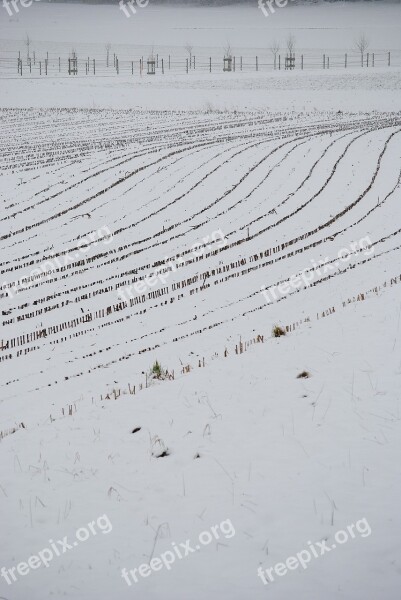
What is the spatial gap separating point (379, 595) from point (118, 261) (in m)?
11.1

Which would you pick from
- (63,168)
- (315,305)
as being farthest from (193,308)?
(63,168)

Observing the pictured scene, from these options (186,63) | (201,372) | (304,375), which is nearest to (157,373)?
(201,372)

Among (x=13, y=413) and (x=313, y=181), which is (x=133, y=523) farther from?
(x=313, y=181)

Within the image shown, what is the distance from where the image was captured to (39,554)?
5.04 m

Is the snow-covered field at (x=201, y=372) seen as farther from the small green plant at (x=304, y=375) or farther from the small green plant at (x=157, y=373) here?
the small green plant at (x=157, y=373)

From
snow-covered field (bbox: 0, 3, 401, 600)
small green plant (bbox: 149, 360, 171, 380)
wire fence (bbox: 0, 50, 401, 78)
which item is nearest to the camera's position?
snow-covered field (bbox: 0, 3, 401, 600)

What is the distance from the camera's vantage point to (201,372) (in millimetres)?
8102

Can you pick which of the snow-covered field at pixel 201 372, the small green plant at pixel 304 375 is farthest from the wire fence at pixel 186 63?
the small green plant at pixel 304 375

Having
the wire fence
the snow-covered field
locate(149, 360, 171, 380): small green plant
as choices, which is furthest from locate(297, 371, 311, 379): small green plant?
the wire fence

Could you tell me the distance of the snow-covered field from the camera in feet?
16.2

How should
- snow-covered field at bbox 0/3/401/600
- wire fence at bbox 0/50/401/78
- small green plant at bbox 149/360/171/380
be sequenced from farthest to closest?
wire fence at bbox 0/50/401/78 < small green plant at bbox 149/360/171/380 < snow-covered field at bbox 0/3/401/600

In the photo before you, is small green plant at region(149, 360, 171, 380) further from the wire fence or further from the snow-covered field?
the wire fence

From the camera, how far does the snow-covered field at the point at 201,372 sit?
4.93m

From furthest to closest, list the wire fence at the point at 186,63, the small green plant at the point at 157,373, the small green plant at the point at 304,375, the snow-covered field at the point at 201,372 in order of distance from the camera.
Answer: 1. the wire fence at the point at 186,63
2. the small green plant at the point at 157,373
3. the small green plant at the point at 304,375
4. the snow-covered field at the point at 201,372
